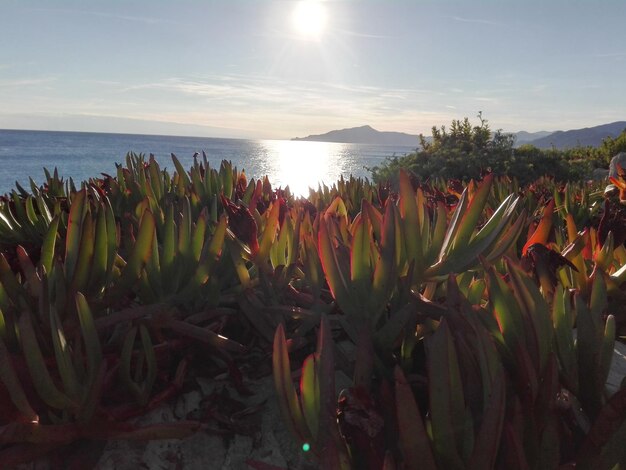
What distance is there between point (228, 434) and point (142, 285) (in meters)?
0.55

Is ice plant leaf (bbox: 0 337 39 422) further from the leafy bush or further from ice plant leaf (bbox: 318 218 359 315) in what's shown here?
the leafy bush

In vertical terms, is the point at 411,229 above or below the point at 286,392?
above

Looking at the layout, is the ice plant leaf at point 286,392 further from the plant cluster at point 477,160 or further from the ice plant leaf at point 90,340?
the plant cluster at point 477,160

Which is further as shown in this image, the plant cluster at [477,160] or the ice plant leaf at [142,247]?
the plant cluster at [477,160]

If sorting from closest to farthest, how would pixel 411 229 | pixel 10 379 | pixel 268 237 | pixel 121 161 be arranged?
pixel 10 379
pixel 411 229
pixel 268 237
pixel 121 161

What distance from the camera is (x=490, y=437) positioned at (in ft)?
3.18

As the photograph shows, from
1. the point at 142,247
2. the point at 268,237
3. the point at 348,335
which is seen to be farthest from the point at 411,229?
the point at 142,247

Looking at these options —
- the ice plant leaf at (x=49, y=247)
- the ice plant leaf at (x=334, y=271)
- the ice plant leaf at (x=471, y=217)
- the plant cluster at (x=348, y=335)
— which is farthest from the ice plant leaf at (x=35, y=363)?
the ice plant leaf at (x=471, y=217)

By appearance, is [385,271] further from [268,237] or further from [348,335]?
[268,237]

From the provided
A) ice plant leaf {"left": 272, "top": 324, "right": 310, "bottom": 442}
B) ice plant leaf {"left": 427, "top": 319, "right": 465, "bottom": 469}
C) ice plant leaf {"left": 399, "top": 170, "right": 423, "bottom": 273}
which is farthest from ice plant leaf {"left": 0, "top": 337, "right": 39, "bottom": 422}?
ice plant leaf {"left": 399, "top": 170, "right": 423, "bottom": 273}

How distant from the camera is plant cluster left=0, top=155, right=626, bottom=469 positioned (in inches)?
41.8

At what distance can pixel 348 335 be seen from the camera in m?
1.57

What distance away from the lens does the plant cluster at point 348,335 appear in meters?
1.06

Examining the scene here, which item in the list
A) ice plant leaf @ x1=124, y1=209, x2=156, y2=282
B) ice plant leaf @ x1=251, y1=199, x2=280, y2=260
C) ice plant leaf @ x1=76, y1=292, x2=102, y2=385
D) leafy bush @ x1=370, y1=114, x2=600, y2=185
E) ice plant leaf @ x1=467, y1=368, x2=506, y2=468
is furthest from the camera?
leafy bush @ x1=370, y1=114, x2=600, y2=185
